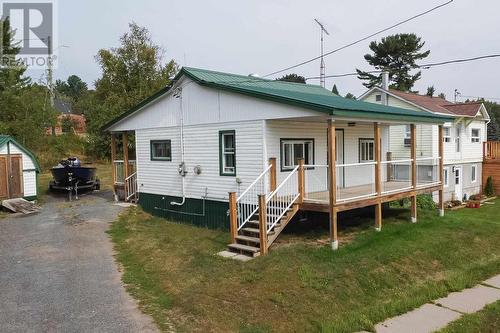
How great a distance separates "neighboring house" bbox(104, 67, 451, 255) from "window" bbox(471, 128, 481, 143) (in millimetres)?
13041

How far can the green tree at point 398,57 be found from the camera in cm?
4625

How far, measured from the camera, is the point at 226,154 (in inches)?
512

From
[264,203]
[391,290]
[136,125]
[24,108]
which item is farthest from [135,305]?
[24,108]

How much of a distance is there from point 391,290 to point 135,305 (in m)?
4.84

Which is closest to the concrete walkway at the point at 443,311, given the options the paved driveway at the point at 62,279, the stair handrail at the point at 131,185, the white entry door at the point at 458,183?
the paved driveway at the point at 62,279

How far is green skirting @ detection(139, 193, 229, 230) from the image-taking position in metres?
13.2

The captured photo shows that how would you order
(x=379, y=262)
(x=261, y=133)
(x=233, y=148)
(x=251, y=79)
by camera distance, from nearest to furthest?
(x=379, y=262), (x=261, y=133), (x=233, y=148), (x=251, y=79)

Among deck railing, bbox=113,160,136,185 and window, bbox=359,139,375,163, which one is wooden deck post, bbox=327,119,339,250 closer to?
window, bbox=359,139,375,163

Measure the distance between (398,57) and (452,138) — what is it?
2557cm

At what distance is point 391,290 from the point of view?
8.52m

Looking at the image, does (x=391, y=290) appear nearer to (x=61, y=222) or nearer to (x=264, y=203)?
(x=264, y=203)

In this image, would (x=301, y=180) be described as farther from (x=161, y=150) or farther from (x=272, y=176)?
(x=161, y=150)

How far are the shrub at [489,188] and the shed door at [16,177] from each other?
86.4ft

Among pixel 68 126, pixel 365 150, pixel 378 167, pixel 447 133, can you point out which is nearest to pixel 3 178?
pixel 365 150
